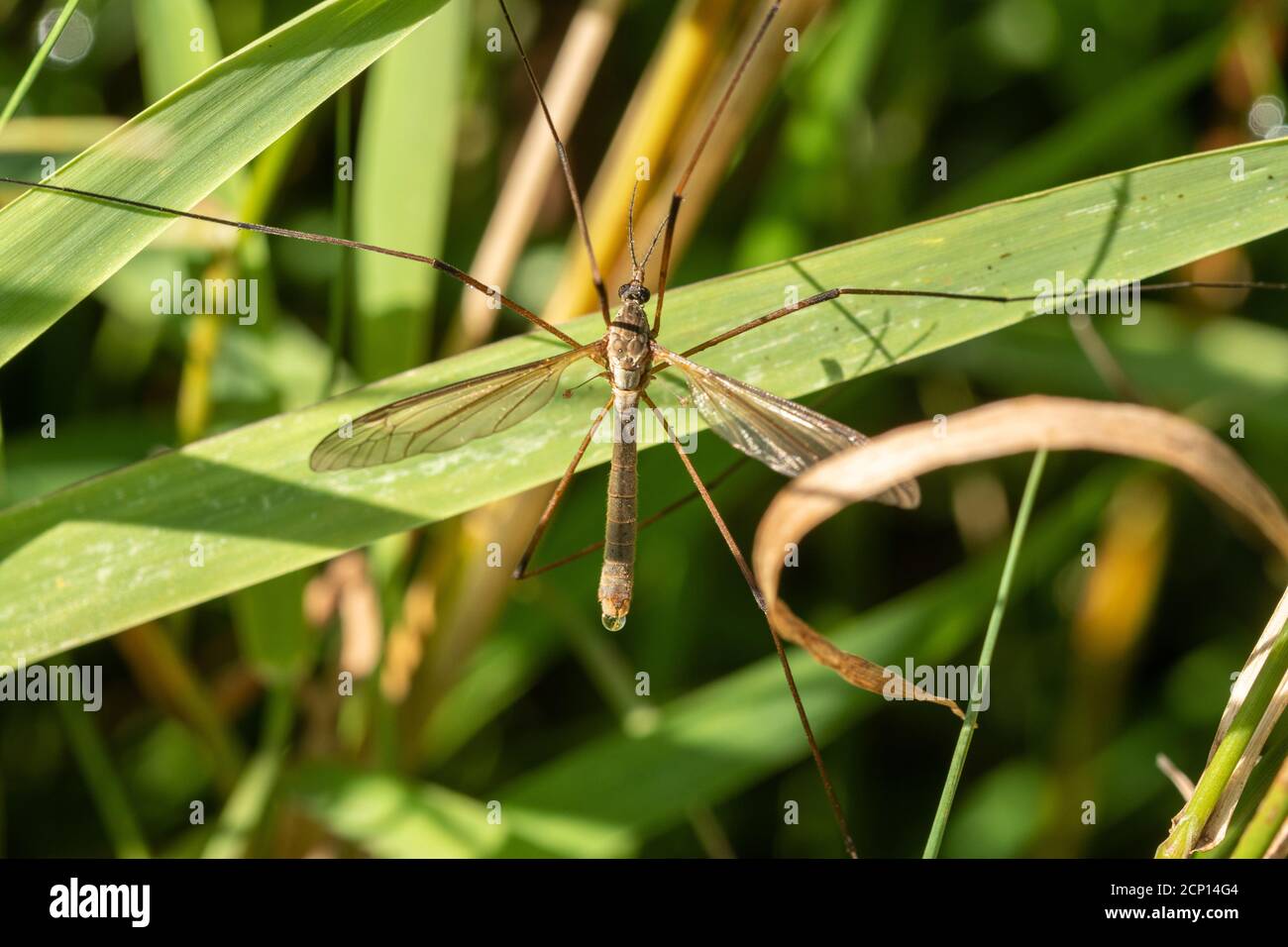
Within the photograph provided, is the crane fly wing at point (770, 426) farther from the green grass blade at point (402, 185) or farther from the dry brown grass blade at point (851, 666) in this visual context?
the green grass blade at point (402, 185)

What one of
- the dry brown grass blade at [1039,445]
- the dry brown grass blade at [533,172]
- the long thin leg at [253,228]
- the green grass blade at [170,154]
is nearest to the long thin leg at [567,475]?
the long thin leg at [253,228]

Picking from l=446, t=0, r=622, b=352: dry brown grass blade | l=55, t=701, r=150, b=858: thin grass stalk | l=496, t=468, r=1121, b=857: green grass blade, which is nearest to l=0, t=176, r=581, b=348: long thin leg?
l=446, t=0, r=622, b=352: dry brown grass blade

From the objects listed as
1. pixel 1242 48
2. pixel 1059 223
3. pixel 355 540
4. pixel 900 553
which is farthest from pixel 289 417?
pixel 1242 48

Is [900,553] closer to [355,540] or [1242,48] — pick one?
[1242,48]

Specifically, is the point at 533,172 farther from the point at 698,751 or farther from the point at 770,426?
the point at 698,751

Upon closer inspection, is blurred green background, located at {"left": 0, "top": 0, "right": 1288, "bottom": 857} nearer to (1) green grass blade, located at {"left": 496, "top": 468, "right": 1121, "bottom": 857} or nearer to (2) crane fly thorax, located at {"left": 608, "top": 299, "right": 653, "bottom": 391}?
(1) green grass blade, located at {"left": 496, "top": 468, "right": 1121, "bottom": 857}
